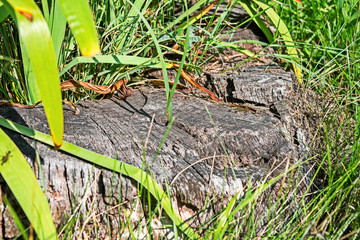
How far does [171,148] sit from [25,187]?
0.45 m

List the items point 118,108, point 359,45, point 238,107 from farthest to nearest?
1. point 359,45
2. point 238,107
3. point 118,108

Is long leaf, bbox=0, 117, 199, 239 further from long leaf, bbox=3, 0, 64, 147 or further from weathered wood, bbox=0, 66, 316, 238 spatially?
long leaf, bbox=3, 0, 64, 147

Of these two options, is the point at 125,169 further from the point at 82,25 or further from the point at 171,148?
the point at 82,25

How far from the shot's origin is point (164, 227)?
4.00 feet

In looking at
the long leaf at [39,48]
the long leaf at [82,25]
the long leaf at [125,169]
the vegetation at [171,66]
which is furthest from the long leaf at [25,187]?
the long leaf at [82,25]

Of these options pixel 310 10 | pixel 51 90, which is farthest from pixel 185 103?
pixel 310 10

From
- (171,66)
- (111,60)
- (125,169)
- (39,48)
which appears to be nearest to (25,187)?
(125,169)

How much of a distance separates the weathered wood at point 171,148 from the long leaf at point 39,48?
0.91 feet

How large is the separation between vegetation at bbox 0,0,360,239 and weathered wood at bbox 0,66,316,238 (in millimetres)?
55

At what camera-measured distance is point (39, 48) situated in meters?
0.84

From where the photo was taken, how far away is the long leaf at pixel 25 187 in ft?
3.26

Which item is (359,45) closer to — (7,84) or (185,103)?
(185,103)

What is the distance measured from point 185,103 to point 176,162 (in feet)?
1.28

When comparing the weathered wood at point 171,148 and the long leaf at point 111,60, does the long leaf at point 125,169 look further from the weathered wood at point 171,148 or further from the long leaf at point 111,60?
the long leaf at point 111,60
